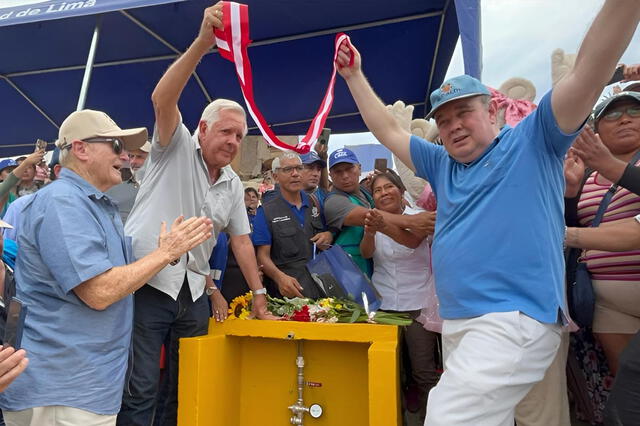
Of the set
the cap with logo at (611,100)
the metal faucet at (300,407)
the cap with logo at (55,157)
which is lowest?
the metal faucet at (300,407)

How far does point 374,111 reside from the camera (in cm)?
222

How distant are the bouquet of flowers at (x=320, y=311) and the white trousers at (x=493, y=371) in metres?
0.99

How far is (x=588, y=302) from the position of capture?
2.29 meters

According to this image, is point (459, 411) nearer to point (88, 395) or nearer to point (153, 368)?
point (88, 395)

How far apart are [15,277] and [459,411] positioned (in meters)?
1.75

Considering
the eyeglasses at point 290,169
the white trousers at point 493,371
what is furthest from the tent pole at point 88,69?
the white trousers at point 493,371

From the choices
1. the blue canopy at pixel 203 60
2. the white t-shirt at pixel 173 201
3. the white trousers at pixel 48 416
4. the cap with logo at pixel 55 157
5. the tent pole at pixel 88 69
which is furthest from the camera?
the blue canopy at pixel 203 60

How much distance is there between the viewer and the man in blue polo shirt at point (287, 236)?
320cm

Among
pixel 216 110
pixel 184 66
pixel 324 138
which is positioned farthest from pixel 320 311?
pixel 324 138

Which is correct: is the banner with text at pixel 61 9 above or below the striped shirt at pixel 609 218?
above

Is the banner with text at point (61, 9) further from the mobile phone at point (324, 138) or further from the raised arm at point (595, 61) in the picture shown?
the raised arm at point (595, 61)

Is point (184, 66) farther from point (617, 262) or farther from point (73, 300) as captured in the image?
point (617, 262)

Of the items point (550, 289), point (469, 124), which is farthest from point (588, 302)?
point (469, 124)

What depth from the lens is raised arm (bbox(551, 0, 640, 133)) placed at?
1.25 m
